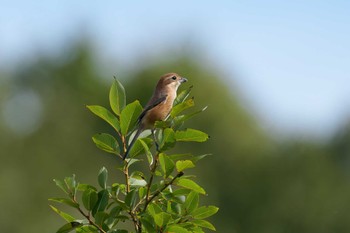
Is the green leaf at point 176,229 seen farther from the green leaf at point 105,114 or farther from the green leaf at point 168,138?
the green leaf at point 105,114

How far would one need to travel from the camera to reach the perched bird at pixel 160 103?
21.7ft

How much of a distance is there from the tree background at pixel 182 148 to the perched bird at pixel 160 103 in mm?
36150

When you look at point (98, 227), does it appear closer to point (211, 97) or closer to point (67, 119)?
point (67, 119)

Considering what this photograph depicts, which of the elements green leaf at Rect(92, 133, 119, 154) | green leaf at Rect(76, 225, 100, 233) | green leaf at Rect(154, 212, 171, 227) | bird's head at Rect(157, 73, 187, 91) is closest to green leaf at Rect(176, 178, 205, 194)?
green leaf at Rect(154, 212, 171, 227)

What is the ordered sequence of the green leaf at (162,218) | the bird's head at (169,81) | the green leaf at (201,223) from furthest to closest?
the bird's head at (169,81), the green leaf at (201,223), the green leaf at (162,218)

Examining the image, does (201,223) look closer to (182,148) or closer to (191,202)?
(191,202)

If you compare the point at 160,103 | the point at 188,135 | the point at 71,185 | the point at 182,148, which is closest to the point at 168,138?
the point at 188,135

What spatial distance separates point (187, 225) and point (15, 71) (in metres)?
67.9

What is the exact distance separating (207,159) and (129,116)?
52982mm

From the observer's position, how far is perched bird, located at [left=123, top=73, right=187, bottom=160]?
261 inches

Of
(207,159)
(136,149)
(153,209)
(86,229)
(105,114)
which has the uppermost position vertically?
(105,114)

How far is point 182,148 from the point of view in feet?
191

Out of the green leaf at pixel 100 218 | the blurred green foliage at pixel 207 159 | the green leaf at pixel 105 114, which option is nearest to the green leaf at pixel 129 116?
the green leaf at pixel 105 114

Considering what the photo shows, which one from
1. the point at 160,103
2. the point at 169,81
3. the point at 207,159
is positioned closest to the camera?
the point at 160,103
